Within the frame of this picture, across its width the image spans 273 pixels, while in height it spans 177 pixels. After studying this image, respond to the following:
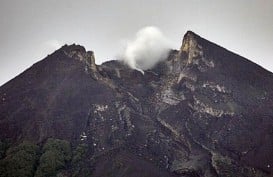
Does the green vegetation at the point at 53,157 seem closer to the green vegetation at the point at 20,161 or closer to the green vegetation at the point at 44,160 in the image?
the green vegetation at the point at 44,160

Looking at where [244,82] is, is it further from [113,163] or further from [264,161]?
[113,163]

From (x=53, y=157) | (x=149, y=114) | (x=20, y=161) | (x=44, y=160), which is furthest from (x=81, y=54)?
(x=20, y=161)

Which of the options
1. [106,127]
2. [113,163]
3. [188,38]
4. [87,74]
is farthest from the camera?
[188,38]

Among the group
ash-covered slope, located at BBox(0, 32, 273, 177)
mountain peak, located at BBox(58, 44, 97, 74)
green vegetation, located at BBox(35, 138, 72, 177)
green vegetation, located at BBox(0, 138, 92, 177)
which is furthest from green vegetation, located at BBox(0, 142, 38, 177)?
mountain peak, located at BBox(58, 44, 97, 74)

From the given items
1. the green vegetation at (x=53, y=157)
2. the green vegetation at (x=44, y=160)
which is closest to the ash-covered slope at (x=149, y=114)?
the green vegetation at (x=44, y=160)

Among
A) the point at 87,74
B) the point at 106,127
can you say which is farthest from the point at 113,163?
the point at 87,74

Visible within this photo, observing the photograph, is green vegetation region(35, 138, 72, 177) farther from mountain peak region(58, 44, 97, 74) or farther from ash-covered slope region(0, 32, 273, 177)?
mountain peak region(58, 44, 97, 74)
